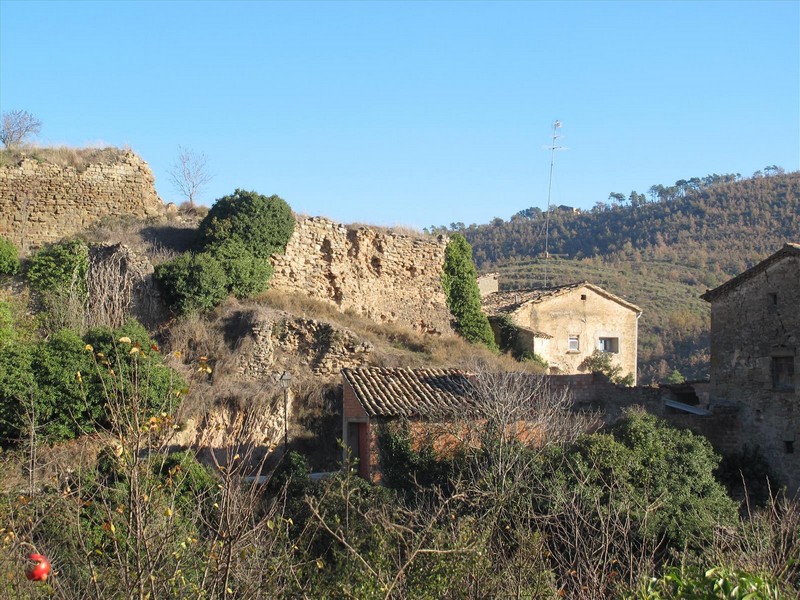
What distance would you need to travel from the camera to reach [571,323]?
31.8 m

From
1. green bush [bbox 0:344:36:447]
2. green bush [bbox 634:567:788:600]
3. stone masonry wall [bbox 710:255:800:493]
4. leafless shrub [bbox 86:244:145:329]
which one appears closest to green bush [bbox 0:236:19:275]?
leafless shrub [bbox 86:244:145:329]

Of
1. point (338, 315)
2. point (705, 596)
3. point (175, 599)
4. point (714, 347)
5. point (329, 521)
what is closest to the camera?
point (705, 596)

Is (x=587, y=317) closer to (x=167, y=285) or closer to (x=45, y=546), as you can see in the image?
(x=167, y=285)

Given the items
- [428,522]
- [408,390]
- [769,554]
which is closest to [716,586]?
[769,554]

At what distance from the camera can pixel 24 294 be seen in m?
23.6

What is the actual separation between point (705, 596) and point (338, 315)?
63.7 ft

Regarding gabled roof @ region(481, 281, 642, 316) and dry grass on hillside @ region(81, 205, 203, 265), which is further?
gabled roof @ region(481, 281, 642, 316)

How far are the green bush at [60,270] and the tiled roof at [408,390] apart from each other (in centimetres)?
807

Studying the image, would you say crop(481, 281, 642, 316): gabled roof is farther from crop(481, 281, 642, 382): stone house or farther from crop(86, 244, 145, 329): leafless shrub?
crop(86, 244, 145, 329): leafless shrub

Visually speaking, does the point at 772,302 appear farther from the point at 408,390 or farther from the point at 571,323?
the point at 571,323

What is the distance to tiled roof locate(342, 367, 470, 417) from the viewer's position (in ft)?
62.0

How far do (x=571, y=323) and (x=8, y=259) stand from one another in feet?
59.7

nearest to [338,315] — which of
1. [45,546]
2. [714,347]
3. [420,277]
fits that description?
[420,277]

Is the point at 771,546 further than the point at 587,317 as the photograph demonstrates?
No
